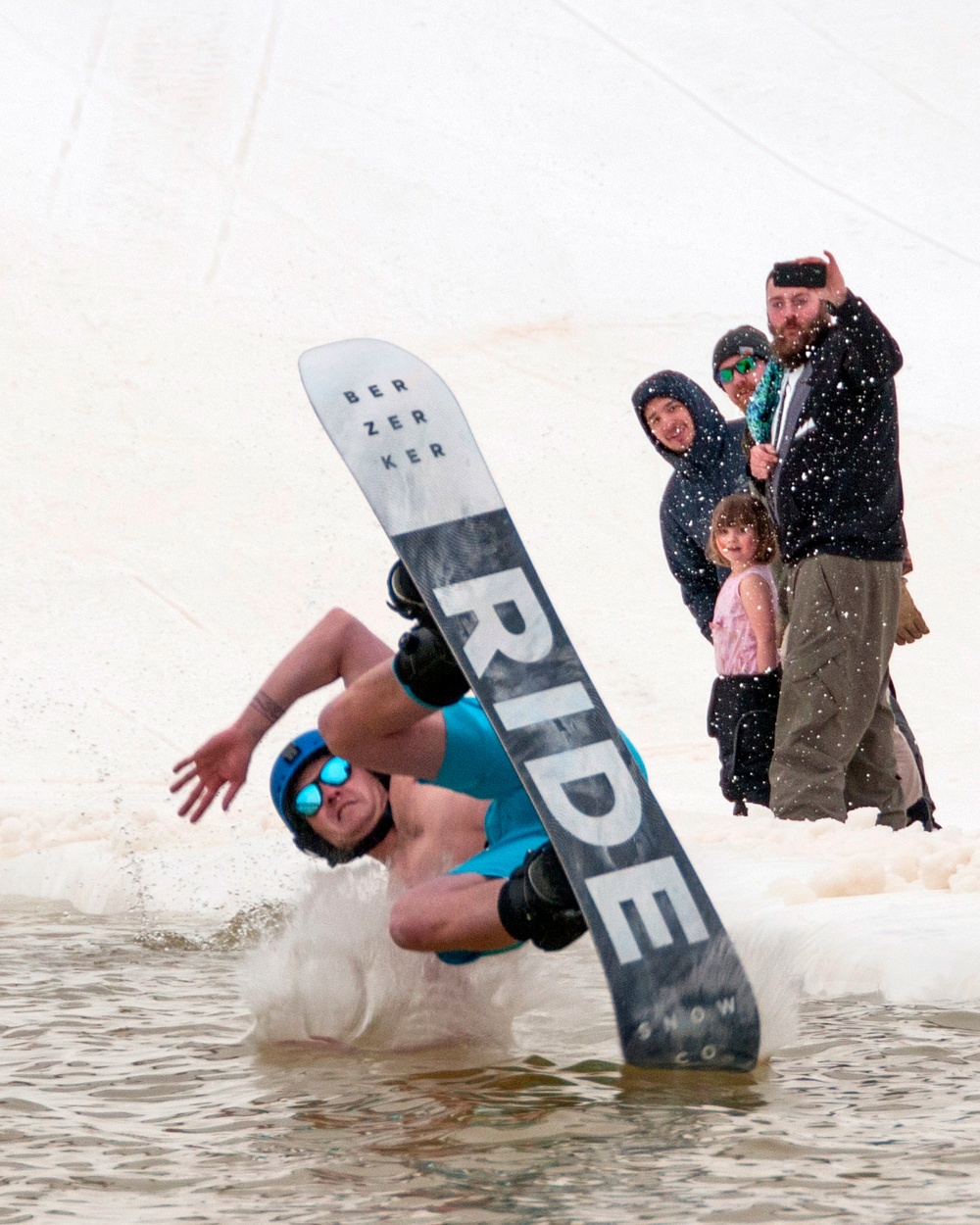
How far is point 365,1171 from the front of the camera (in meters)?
2.39

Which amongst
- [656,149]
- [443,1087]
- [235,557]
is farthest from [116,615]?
[656,149]

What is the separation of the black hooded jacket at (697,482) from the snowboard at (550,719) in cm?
206

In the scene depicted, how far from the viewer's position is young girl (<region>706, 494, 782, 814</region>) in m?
4.97

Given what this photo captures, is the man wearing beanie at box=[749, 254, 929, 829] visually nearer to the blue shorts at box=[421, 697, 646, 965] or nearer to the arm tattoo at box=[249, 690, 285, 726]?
the blue shorts at box=[421, 697, 646, 965]

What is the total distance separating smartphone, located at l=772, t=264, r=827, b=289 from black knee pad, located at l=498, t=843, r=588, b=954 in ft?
6.44

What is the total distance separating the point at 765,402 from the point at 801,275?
1.88 feet

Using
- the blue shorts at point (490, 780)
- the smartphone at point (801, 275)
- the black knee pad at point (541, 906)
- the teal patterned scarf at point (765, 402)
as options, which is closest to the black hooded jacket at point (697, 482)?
the teal patterned scarf at point (765, 402)

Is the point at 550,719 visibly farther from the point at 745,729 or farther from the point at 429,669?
the point at 745,729

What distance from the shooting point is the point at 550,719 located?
318 centimetres

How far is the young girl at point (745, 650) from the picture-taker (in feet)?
16.3

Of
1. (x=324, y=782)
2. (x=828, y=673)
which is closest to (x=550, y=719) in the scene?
(x=324, y=782)

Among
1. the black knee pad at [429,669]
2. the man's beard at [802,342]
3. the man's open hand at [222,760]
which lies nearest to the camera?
the black knee pad at [429,669]

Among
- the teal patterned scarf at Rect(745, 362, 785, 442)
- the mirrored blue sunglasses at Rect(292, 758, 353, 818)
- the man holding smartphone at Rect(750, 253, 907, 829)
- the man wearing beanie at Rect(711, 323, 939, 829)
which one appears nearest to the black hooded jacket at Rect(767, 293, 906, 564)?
the man holding smartphone at Rect(750, 253, 907, 829)

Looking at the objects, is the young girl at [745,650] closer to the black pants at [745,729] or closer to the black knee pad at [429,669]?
the black pants at [745,729]
